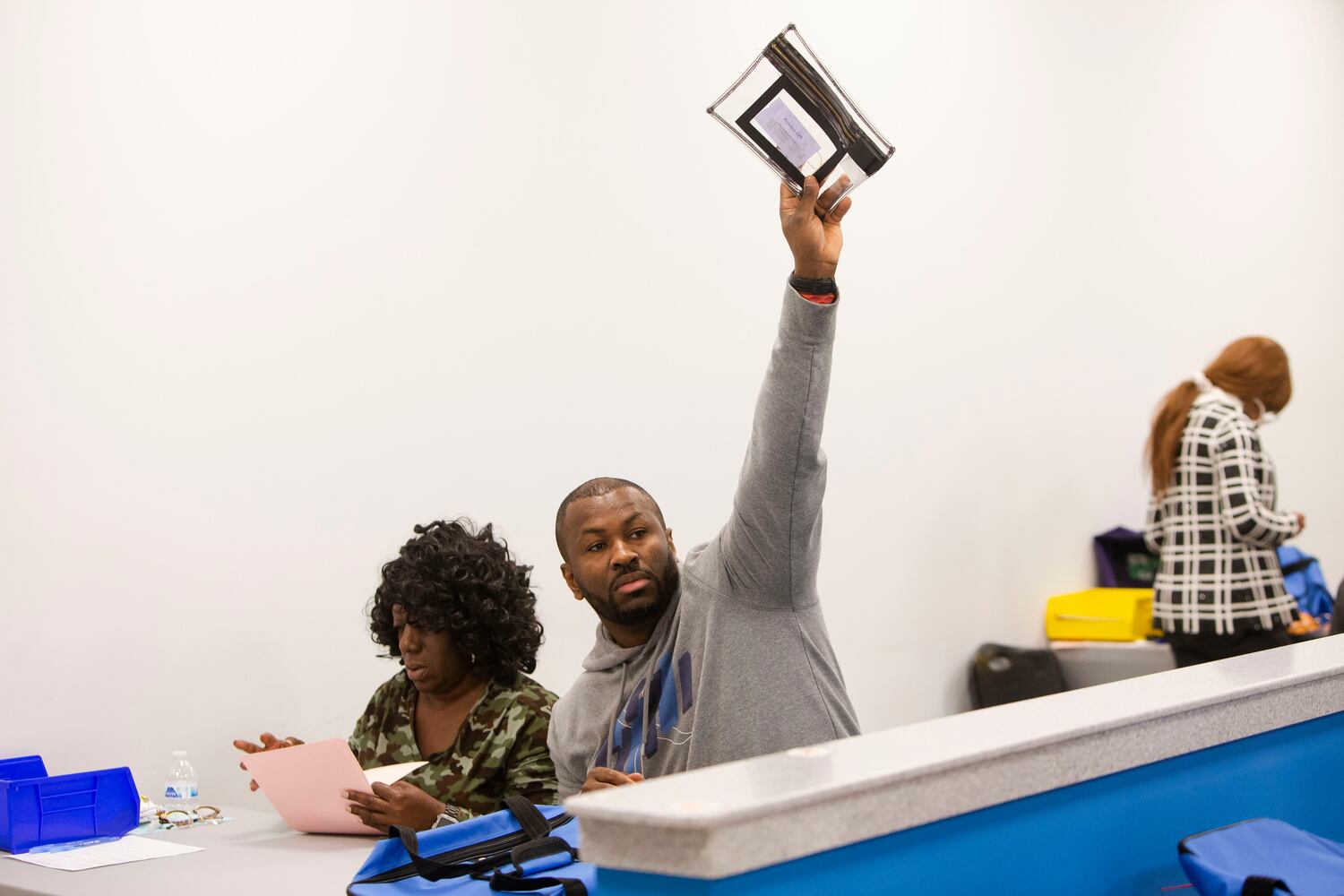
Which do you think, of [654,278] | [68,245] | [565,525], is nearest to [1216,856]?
[565,525]

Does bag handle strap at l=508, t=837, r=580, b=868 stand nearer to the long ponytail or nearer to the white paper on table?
the white paper on table

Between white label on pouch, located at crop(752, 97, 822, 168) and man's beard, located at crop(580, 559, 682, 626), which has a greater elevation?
white label on pouch, located at crop(752, 97, 822, 168)

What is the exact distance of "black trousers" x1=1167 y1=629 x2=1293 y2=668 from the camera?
410cm

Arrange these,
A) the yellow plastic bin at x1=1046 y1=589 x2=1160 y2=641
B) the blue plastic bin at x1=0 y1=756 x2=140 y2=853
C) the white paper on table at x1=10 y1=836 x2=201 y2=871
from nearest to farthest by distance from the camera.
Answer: the white paper on table at x1=10 y1=836 x2=201 y2=871 < the blue plastic bin at x1=0 y1=756 x2=140 y2=853 < the yellow plastic bin at x1=1046 y1=589 x2=1160 y2=641

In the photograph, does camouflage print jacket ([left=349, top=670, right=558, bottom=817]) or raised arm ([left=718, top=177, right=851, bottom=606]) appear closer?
raised arm ([left=718, top=177, right=851, bottom=606])

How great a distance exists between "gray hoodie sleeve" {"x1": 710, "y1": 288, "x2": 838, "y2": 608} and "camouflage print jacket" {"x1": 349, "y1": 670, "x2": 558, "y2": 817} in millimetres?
641

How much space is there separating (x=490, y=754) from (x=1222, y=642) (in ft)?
9.08

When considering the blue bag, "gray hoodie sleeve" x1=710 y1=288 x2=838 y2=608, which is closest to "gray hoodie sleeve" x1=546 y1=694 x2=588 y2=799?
"gray hoodie sleeve" x1=710 y1=288 x2=838 y2=608

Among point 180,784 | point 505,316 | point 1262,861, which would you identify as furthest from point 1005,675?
point 1262,861

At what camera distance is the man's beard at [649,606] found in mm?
2023

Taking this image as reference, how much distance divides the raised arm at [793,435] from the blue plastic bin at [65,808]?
1.23 metres

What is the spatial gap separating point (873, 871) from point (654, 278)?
9.69 ft

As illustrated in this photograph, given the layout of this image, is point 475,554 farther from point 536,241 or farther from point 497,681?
point 536,241

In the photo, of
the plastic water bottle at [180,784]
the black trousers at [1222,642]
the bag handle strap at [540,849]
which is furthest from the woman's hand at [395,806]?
the black trousers at [1222,642]
